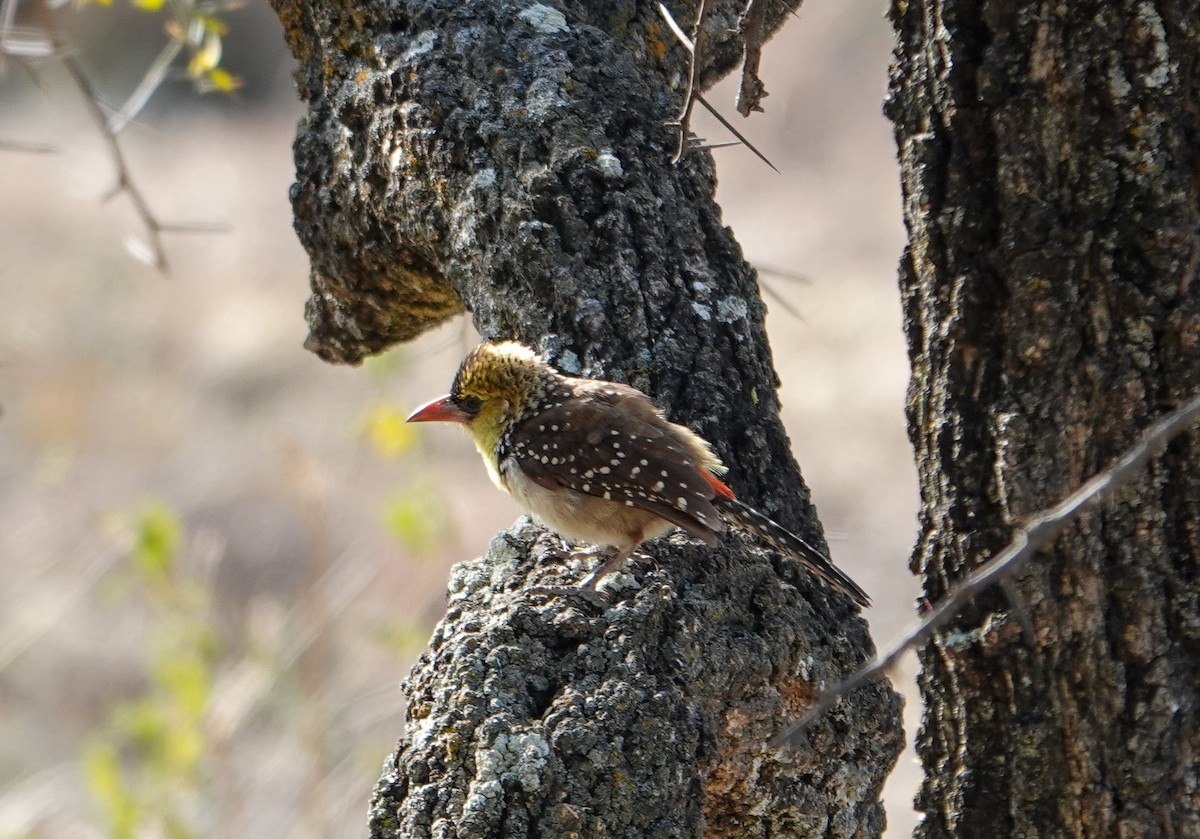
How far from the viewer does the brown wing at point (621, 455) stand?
3.12 m

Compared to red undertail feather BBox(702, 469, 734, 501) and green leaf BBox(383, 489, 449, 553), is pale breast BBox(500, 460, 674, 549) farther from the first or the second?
green leaf BBox(383, 489, 449, 553)

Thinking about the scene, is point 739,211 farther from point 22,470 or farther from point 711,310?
point 711,310

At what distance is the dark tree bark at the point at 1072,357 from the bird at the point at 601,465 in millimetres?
589

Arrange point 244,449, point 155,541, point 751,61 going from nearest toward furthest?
point 751,61 < point 155,541 < point 244,449

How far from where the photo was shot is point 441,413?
164 inches

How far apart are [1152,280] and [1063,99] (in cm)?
33

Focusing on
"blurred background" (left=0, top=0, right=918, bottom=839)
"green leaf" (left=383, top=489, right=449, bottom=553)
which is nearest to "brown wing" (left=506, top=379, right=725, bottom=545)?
"blurred background" (left=0, top=0, right=918, bottom=839)

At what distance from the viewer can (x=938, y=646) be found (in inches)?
94.9

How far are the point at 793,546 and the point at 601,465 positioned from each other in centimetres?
84

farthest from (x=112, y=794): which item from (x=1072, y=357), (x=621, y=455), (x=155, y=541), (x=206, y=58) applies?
(x=1072, y=357)

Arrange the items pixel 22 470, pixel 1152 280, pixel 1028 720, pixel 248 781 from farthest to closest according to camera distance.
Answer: pixel 22 470 → pixel 248 781 → pixel 1028 720 → pixel 1152 280

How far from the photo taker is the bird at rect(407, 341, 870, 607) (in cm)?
299

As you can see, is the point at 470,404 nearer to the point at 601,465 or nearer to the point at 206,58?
the point at 601,465

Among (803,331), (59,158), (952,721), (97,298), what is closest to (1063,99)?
(952,721)
